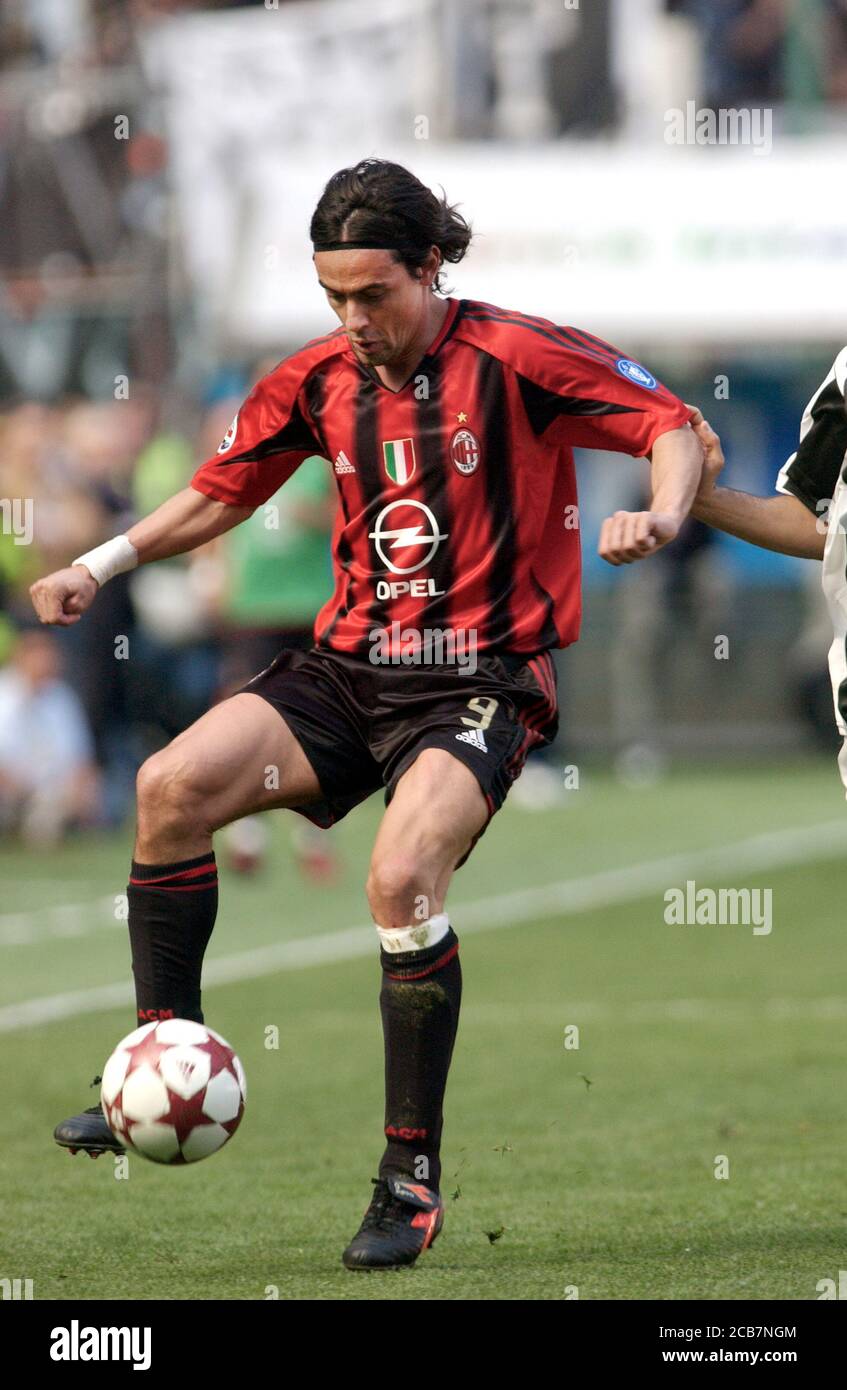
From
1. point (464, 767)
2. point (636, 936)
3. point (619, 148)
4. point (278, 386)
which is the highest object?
point (619, 148)

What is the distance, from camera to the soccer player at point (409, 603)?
5.27 m

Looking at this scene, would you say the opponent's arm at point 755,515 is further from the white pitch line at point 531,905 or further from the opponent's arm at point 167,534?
the white pitch line at point 531,905

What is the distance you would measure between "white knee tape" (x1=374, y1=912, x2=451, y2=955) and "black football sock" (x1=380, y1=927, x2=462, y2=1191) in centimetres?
1

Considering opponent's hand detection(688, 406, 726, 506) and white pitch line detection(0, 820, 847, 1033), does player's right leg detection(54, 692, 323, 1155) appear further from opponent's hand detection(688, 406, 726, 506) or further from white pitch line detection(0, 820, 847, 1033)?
white pitch line detection(0, 820, 847, 1033)

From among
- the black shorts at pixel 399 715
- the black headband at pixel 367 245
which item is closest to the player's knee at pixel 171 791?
the black shorts at pixel 399 715

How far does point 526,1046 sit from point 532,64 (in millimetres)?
13237

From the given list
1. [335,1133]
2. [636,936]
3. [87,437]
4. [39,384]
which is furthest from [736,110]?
[335,1133]

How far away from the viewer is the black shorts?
544cm

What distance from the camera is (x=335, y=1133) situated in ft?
22.4

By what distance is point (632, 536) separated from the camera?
4.83 metres

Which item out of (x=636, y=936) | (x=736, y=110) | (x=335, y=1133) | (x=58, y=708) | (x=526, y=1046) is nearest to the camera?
(x=335, y=1133)

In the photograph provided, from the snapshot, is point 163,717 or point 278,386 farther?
point 163,717

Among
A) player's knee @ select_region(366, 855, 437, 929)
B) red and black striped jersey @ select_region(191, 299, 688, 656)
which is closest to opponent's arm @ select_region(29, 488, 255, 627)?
red and black striped jersey @ select_region(191, 299, 688, 656)

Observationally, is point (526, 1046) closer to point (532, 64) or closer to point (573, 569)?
point (573, 569)
